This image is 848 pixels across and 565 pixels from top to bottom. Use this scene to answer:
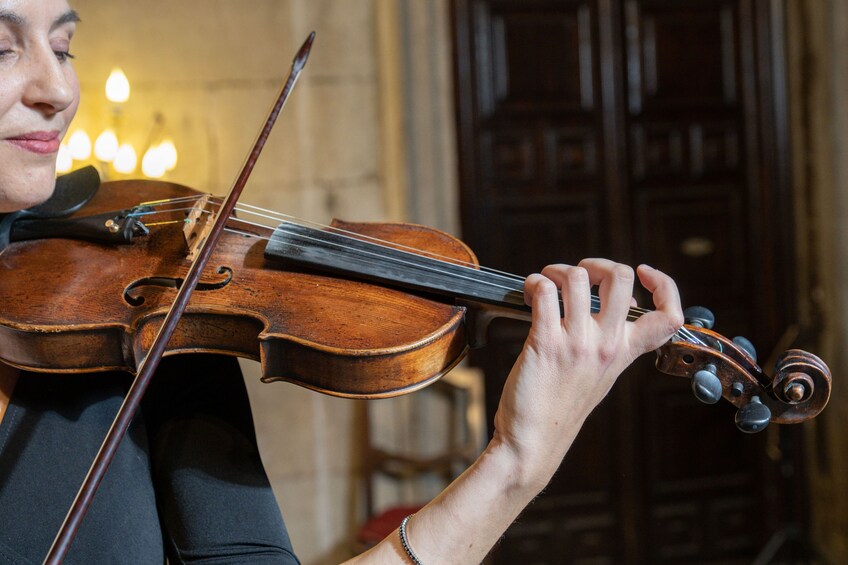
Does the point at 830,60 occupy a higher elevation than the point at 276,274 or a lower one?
higher

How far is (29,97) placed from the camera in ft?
3.27

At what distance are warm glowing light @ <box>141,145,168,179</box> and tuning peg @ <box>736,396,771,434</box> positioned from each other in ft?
7.61

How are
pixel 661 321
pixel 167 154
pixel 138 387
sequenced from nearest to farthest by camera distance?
pixel 138 387 < pixel 661 321 < pixel 167 154

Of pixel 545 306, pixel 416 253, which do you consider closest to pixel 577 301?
pixel 545 306

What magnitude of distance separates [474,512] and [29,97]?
687 mm

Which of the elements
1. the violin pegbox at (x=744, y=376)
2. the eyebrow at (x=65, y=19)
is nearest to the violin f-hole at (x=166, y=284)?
the eyebrow at (x=65, y=19)

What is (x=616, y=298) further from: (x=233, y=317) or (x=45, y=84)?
(x=45, y=84)

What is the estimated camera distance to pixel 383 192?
342 cm

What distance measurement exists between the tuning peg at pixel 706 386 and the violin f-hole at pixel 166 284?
57 centimetres

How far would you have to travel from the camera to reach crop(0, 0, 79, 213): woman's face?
97 centimetres

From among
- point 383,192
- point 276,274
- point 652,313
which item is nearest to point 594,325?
point 652,313

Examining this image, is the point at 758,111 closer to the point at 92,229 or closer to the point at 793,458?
the point at 793,458

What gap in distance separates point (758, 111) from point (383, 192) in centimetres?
166

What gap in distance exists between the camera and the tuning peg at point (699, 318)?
1.01m
